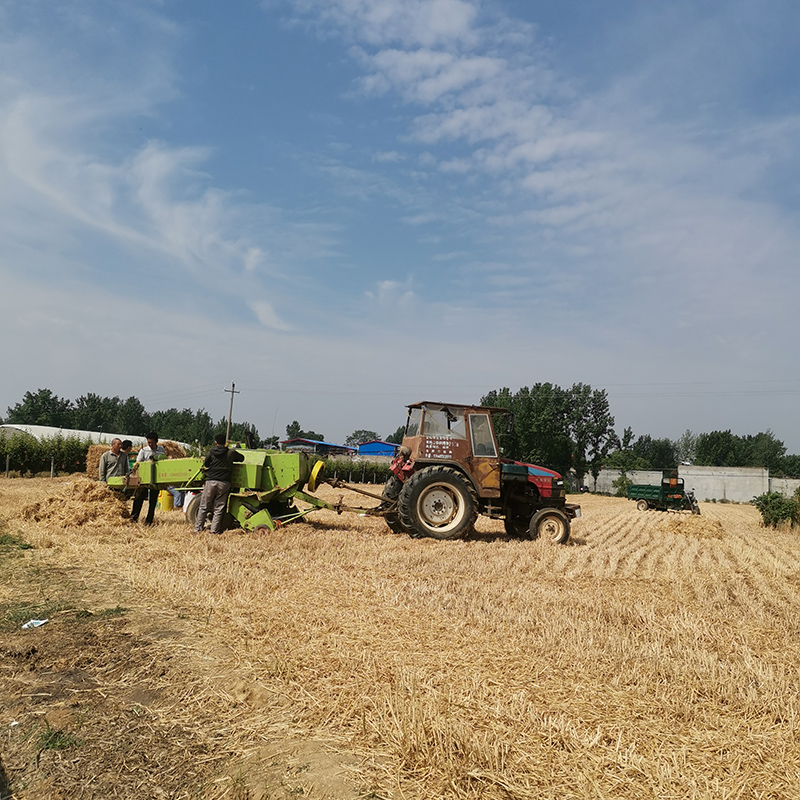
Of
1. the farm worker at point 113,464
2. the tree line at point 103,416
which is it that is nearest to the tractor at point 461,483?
the farm worker at point 113,464

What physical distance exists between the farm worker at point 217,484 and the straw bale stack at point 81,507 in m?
1.38

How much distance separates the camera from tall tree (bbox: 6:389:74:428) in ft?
319

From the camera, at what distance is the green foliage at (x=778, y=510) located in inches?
753

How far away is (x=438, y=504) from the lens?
10953 millimetres

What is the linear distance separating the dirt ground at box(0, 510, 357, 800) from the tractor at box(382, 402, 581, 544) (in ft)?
20.2

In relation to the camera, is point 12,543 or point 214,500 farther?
point 214,500

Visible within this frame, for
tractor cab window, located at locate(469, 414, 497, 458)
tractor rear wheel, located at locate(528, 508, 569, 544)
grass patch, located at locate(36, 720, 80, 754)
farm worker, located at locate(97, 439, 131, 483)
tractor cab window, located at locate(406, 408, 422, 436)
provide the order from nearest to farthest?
grass patch, located at locate(36, 720, 80, 754) < farm worker, located at locate(97, 439, 131, 483) < tractor cab window, located at locate(469, 414, 497, 458) < tractor rear wheel, located at locate(528, 508, 569, 544) < tractor cab window, located at locate(406, 408, 422, 436)

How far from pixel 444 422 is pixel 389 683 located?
784cm

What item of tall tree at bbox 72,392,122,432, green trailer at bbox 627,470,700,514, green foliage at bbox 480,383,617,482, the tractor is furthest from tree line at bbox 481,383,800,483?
tall tree at bbox 72,392,122,432

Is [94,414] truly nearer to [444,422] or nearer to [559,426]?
[559,426]

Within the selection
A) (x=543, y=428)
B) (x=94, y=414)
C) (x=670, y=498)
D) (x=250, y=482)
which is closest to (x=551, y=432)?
(x=543, y=428)

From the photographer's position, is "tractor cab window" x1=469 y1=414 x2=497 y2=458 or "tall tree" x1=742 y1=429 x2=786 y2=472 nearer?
"tractor cab window" x1=469 y1=414 x2=497 y2=458

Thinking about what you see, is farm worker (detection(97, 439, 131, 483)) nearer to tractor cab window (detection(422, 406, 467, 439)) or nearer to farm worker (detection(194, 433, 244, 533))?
farm worker (detection(194, 433, 244, 533))

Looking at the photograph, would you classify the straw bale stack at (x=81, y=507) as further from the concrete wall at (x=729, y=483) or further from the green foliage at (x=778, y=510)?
the concrete wall at (x=729, y=483)
